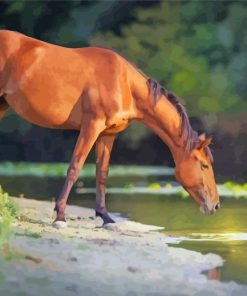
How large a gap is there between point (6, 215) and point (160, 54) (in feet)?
30.7

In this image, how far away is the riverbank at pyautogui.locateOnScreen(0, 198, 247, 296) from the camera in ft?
12.5

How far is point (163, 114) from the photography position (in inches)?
229

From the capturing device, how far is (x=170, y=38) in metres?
14.7

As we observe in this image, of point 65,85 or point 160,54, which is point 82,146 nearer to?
point 65,85

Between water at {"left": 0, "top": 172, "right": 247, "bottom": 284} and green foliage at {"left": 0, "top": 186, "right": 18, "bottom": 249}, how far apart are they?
3.18 feet

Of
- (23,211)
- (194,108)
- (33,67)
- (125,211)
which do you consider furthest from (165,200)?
(194,108)

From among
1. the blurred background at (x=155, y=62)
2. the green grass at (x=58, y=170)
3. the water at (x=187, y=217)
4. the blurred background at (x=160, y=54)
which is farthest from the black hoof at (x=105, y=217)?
the blurred background at (x=160, y=54)

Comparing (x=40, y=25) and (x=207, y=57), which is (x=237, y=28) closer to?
(x=207, y=57)

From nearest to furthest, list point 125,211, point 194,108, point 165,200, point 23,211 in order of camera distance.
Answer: point 23,211
point 125,211
point 165,200
point 194,108

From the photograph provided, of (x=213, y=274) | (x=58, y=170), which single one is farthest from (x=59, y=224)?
(x=58, y=170)

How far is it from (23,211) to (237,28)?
9.09 metres

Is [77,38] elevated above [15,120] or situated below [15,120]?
above

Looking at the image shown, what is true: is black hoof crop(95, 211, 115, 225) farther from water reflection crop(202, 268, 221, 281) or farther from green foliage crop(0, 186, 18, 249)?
water reflection crop(202, 268, 221, 281)

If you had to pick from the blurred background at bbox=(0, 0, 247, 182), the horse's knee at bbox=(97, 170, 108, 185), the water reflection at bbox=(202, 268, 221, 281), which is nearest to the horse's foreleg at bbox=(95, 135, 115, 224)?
the horse's knee at bbox=(97, 170, 108, 185)
